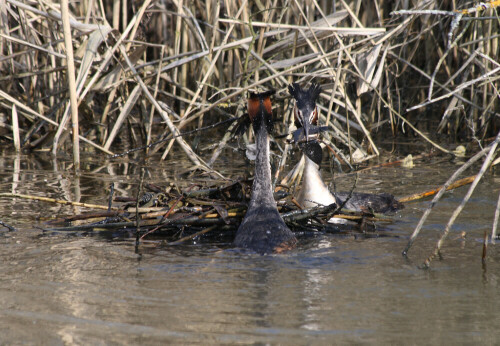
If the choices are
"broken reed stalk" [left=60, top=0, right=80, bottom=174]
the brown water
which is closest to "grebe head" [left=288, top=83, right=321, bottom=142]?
the brown water

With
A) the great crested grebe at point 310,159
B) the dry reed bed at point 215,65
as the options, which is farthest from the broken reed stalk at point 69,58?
the great crested grebe at point 310,159

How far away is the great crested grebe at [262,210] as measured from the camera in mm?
4402

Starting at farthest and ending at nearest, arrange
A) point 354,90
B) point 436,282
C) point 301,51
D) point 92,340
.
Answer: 1. point 354,90
2. point 301,51
3. point 436,282
4. point 92,340

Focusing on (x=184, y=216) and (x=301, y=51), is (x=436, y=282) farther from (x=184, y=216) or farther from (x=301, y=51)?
(x=301, y=51)

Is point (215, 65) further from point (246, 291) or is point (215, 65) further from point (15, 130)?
point (246, 291)

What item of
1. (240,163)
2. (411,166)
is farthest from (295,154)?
(411,166)

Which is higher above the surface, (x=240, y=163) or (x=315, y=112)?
(x=315, y=112)

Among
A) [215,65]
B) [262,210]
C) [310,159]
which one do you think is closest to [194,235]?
[262,210]

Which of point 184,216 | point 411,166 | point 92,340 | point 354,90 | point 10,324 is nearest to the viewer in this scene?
point 92,340

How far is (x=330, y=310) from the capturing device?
3.29m

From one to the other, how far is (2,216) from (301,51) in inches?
160

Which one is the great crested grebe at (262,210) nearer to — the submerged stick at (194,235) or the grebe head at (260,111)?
the grebe head at (260,111)

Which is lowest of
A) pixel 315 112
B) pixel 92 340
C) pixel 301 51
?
pixel 92 340

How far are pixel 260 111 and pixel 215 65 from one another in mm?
3475
